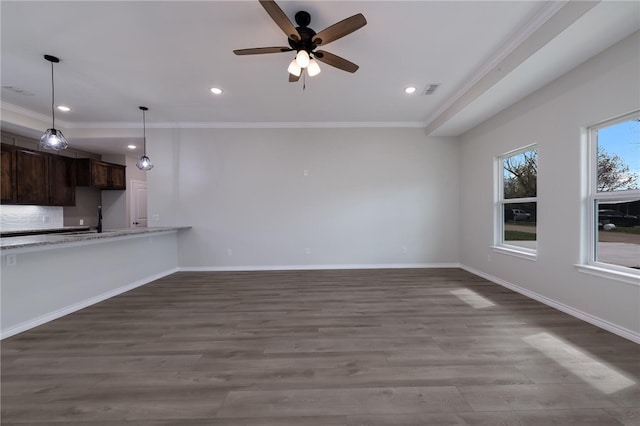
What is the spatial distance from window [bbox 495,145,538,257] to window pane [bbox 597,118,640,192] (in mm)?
782

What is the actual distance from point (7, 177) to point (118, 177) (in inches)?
80.0

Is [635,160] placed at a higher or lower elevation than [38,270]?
higher

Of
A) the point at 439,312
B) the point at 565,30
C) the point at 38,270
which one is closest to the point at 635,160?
the point at 565,30

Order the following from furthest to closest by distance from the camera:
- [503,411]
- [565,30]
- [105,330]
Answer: [105,330], [565,30], [503,411]

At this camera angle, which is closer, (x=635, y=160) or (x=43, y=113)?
(x=635, y=160)

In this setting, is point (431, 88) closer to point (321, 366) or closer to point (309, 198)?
point (309, 198)

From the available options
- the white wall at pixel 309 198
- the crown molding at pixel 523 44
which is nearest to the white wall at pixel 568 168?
the crown molding at pixel 523 44

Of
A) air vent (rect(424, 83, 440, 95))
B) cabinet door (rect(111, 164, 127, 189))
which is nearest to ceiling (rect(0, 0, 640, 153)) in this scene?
air vent (rect(424, 83, 440, 95))

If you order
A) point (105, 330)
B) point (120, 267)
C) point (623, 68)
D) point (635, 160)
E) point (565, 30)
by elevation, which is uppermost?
point (565, 30)

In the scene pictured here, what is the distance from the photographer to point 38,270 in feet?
9.18

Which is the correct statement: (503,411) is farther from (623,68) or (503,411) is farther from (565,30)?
(623,68)

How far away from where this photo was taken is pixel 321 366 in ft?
6.47

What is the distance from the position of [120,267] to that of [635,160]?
643cm

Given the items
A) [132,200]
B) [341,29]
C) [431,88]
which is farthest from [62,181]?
[431,88]
